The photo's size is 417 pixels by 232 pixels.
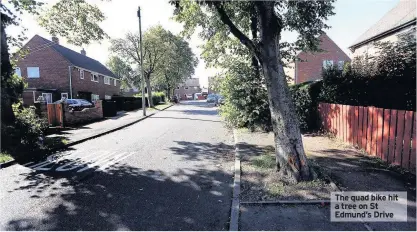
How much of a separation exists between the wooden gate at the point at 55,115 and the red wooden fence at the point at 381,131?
13.5m

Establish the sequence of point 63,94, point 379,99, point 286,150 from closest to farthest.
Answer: point 286,150
point 379,99
point 63,94

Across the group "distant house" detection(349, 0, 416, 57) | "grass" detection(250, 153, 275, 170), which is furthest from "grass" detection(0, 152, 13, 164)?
"distant house" detection(349, 0, 416, 57)

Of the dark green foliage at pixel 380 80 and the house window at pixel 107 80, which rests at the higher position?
the house window at pixel 107 80

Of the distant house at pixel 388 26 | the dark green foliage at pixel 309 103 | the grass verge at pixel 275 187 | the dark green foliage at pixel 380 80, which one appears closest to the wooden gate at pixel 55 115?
the grass verge at pixel 275 187

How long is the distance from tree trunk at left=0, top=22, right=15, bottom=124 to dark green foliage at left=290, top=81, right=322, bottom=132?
10789mm

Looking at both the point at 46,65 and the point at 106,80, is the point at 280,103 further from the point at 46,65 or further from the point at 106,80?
the point at 106,80

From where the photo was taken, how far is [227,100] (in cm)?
1359

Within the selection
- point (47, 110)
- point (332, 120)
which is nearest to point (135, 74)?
point (47, 110)

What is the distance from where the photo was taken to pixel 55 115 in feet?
47.8

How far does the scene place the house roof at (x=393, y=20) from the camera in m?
13.0

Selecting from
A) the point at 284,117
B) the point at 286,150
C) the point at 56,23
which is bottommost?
the point at 286,150

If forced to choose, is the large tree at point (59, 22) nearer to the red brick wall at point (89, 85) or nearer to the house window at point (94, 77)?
the red brick wall at point (89, 85)

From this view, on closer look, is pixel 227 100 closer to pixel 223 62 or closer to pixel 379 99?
pixel 223 62

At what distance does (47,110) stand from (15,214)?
1151cm
